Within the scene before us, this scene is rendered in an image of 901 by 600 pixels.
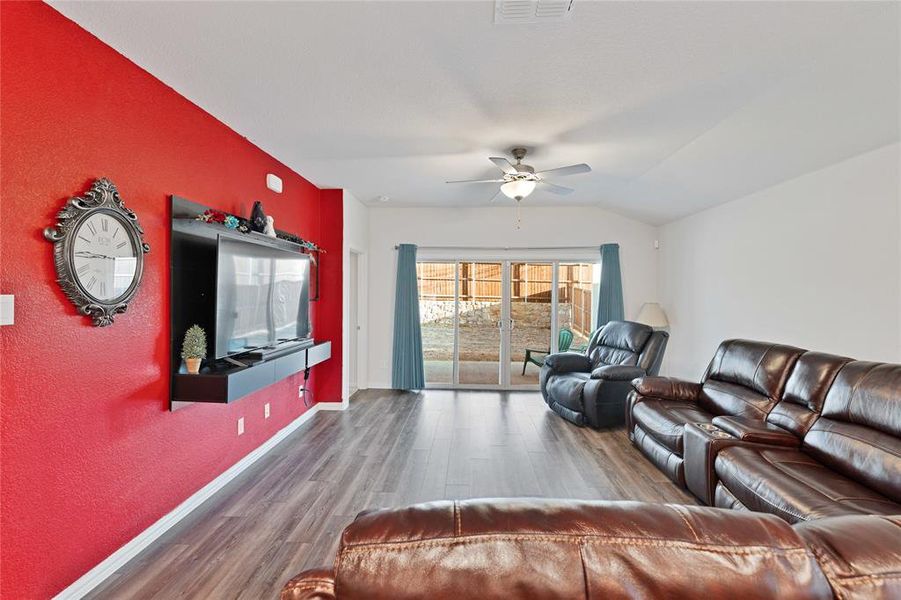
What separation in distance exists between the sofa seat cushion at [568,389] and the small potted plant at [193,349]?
3363mm

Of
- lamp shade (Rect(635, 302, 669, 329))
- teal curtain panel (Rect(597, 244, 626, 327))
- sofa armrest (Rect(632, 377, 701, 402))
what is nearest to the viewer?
sofa armrest (Rect(632, 377, 701, 402))

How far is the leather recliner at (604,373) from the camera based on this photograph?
13.3ft

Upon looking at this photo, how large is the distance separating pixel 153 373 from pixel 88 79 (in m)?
1.52

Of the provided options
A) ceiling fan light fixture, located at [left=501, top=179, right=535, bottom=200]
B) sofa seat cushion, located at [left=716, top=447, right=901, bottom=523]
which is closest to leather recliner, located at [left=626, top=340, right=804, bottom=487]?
sofa seat cushion, located at [left=716, top=447, right=901, bottom=523]

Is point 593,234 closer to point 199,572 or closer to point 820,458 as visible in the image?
point 820,458

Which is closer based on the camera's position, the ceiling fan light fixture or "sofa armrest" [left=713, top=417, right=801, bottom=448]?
"sofa armrest" [left=713, top=417, right=801, bottom=448]

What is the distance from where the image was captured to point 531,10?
175 centimetres

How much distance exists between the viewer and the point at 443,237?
585cm

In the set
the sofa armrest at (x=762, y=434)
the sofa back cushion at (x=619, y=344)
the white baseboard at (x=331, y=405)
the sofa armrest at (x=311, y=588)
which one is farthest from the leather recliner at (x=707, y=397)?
the white baseboard at (x=331, y=405)

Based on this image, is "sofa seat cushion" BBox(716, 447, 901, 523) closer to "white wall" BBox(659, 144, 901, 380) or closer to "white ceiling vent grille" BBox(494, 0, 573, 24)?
"white wall" BBox(659, 144, 901, 380)

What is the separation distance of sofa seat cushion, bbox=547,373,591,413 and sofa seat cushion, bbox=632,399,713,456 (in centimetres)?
71

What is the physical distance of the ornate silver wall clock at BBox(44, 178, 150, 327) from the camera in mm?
1760

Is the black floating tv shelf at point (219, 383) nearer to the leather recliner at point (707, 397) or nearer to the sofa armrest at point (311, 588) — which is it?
the sofa armrest at point (311, 588)

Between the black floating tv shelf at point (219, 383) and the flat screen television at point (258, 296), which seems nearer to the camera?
the black floating tv shelf at point (219, 383)
